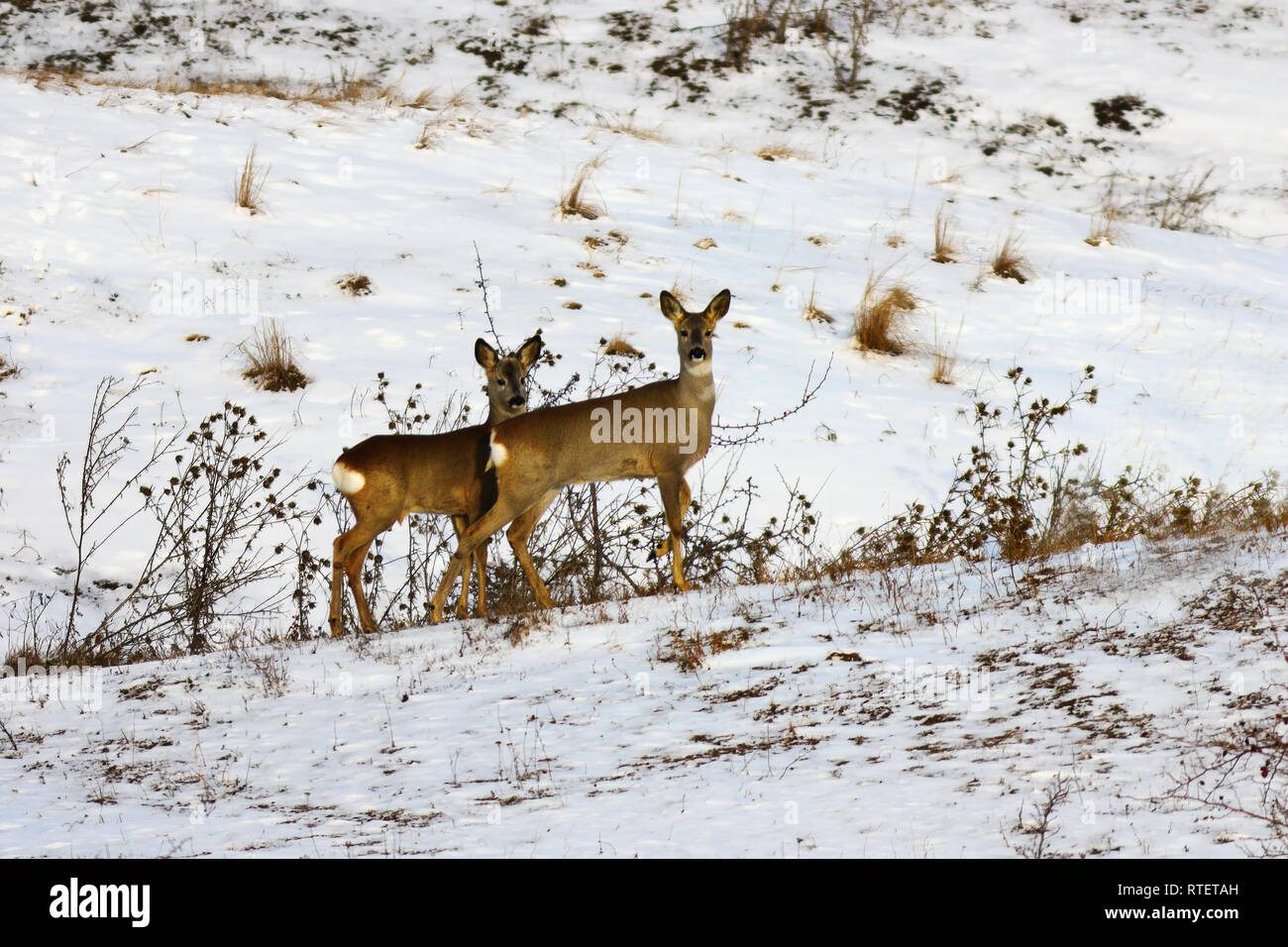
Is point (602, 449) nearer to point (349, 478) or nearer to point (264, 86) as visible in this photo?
point (349, 478)

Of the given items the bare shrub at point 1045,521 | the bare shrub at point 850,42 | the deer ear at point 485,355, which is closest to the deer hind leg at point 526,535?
the deer ear at point 485,355

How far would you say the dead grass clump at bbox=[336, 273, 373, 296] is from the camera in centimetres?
1363

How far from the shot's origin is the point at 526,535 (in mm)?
8453

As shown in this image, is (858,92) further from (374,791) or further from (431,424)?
(374,791)

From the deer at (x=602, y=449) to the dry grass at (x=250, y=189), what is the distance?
7.85 metres

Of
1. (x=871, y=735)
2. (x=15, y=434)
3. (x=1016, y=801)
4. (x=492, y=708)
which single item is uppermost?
(x=1016, y=801)

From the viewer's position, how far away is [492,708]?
646 centimetres

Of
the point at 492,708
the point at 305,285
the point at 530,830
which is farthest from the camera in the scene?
the point at 305,285

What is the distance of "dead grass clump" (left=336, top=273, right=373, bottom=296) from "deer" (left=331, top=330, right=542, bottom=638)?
17.7 ft

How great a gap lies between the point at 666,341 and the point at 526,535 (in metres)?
4.88

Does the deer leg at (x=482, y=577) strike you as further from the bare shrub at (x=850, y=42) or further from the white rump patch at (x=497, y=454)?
the bare shrub at (x=850, y=42)

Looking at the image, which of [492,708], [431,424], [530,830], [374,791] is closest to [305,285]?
[431,424]
